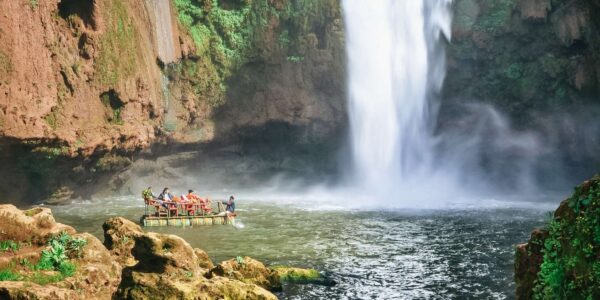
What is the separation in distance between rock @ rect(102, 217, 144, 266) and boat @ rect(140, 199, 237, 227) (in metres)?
9.00

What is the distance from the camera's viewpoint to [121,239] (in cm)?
1672

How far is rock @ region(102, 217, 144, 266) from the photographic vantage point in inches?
640

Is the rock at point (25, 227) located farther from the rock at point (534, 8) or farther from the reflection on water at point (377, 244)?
the rock at point (534, 8)

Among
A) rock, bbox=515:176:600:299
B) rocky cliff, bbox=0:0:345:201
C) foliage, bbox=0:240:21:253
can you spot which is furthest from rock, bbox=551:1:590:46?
foliage, bbox=0:240:21:253

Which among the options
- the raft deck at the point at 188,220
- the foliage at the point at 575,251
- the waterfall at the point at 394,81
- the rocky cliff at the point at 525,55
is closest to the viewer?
the foliage at the point at 575,251

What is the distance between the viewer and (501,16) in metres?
38.5

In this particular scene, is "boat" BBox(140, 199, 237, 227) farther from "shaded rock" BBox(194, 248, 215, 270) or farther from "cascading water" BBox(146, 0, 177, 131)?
"cascading water" BBox(146, 0, 177, 131)

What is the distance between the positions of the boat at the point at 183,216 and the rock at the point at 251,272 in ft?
35.4

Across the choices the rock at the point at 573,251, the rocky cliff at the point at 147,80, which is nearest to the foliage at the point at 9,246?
the rock at the point at 573,251

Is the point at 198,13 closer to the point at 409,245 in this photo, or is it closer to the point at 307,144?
the point at 307,144

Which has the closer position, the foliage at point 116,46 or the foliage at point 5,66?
the foliage at point 5,66

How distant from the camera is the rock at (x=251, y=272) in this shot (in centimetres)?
1552

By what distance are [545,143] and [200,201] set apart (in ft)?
80.0

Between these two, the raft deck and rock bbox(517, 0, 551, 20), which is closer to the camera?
the raft deck
